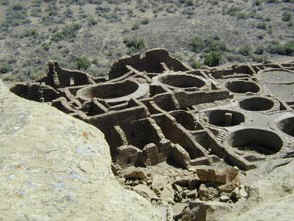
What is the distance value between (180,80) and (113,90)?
548cm

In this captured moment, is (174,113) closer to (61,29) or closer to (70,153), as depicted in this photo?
(70,153)

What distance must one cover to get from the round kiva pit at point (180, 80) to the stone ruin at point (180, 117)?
8 cm

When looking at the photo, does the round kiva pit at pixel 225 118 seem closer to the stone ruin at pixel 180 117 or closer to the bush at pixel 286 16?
the stone ruin at pixel 180 117

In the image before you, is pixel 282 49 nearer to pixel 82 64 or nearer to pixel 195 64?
pixel 195 64

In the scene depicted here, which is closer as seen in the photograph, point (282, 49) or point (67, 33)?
point (282, 49)

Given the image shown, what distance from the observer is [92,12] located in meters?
78.9

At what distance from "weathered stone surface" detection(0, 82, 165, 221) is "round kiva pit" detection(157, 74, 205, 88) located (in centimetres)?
2540

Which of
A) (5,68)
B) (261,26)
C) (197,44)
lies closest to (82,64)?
(5,68)

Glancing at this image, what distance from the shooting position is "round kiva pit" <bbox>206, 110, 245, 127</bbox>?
93.1 feet

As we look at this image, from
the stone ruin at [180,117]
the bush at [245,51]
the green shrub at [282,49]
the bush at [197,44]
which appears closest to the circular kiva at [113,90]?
the stone ruin at [180,117]

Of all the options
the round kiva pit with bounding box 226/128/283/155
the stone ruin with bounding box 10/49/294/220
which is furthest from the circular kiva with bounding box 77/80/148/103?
the round kiva pit with bounding box 226/128/283/155

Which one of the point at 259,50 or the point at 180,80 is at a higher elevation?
the point at 180,80

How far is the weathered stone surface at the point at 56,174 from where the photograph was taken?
5754 millimetres

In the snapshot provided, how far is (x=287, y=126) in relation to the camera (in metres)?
27.6
